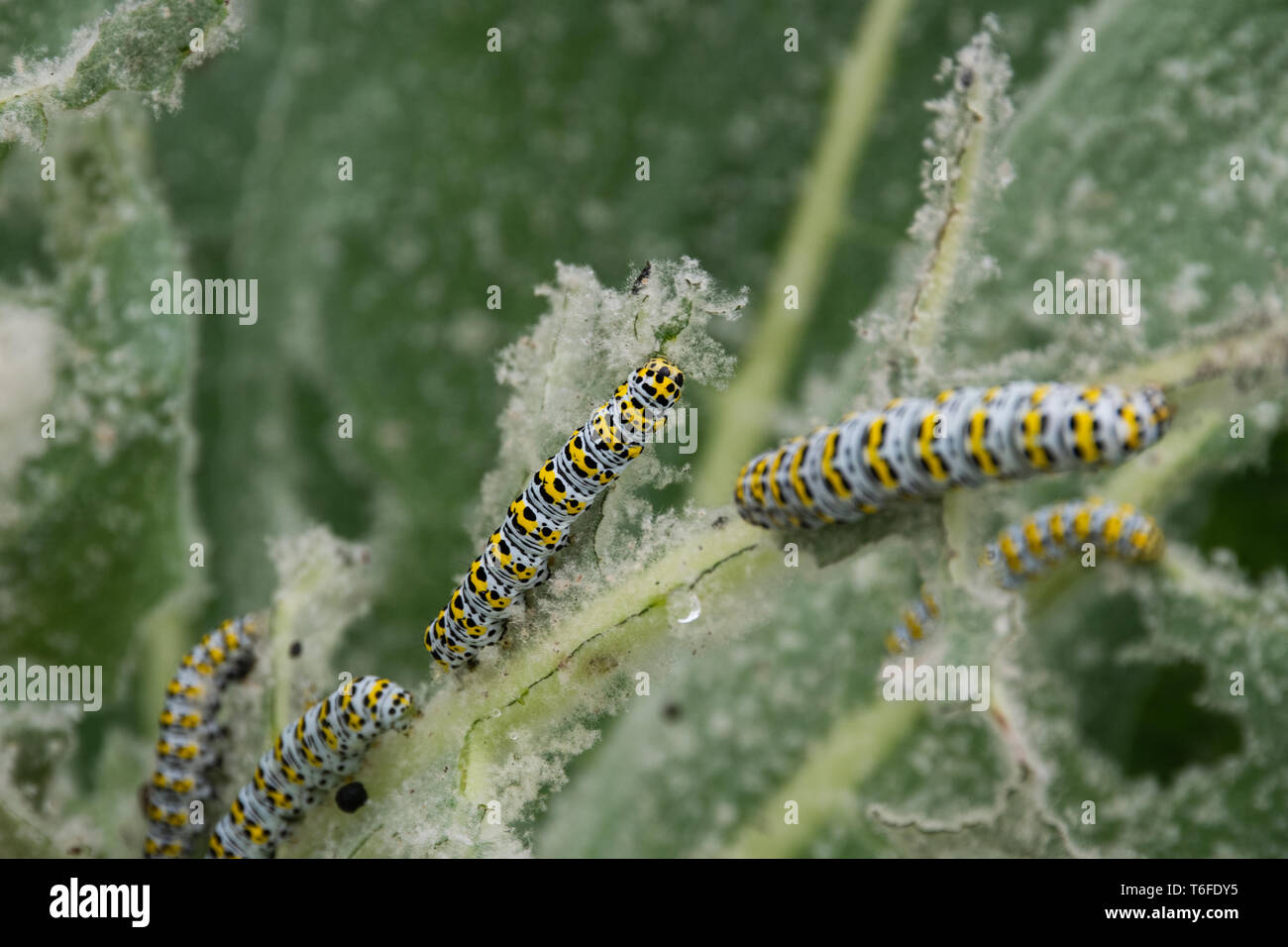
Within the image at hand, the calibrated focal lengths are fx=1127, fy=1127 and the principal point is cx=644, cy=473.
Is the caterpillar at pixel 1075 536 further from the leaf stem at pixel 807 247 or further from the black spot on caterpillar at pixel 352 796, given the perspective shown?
the black spot on caterpillar at pixel 352 796

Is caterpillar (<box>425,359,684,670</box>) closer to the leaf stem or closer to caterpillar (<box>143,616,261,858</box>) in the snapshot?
caterpillar (<box>143,616,261,858</box>)

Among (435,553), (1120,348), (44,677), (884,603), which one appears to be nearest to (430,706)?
(435,553)

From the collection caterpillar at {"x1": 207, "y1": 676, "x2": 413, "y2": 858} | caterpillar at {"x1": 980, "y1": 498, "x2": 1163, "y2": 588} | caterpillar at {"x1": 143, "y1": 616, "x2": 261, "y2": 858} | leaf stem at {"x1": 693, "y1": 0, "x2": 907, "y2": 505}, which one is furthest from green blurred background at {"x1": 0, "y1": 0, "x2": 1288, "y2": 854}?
caterpillar at {"x1": 207, "y1": 676, "x2": 413, "y2": 858}

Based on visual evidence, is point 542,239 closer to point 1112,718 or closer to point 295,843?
point 295,843

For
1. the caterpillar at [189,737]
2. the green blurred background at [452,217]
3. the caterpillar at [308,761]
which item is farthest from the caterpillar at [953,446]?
the caterpillar at [189,737]

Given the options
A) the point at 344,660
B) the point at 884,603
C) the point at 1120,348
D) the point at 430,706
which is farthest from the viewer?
the point at 884,603

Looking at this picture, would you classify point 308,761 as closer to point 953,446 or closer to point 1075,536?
point 953,446

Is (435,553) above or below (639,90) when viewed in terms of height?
below
